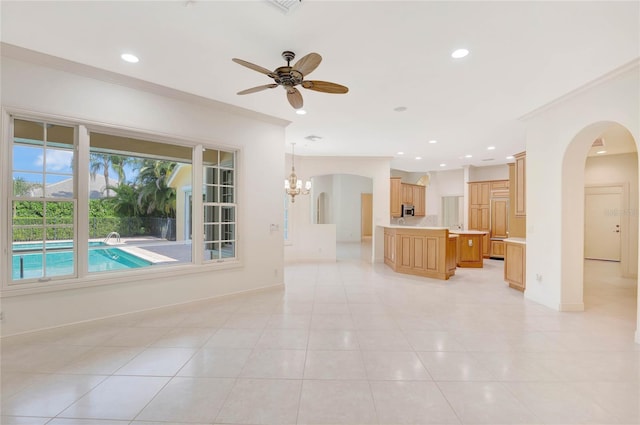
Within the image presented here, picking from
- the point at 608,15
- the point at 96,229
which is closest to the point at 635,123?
the point at 608,15

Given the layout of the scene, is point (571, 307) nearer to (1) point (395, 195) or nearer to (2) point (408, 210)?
(1) point (395, 195)

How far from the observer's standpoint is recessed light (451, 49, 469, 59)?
274cm

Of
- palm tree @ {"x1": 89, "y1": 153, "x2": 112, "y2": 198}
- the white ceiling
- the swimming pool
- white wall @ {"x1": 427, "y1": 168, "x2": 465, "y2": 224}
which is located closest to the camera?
the white ceiling

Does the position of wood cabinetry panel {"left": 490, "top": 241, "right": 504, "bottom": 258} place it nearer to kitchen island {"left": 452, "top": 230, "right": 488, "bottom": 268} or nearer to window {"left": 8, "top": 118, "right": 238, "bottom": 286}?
kitchen island {"left": 452, "top": 230, "right": 488, "bottom": 268}

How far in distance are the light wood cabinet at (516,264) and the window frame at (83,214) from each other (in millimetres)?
4743

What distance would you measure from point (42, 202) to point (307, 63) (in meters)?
3.20

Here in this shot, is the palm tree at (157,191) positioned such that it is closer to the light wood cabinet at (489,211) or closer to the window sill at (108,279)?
the window sill at (108,279)

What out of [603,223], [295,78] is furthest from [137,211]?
[603,223]

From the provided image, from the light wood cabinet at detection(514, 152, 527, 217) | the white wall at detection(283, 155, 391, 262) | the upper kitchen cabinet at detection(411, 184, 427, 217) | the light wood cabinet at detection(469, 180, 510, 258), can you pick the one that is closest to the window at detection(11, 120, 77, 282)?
the white wall at detection(283, 155, 391, 262)

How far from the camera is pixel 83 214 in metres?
3.24

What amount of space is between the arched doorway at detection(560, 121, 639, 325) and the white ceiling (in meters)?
0.91

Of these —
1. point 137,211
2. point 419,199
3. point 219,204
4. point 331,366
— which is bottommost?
point 331,366

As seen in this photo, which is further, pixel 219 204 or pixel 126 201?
pixel 126 201

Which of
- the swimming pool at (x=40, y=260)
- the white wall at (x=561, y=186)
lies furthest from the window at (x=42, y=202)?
the white wall at (x=561, y=186)
